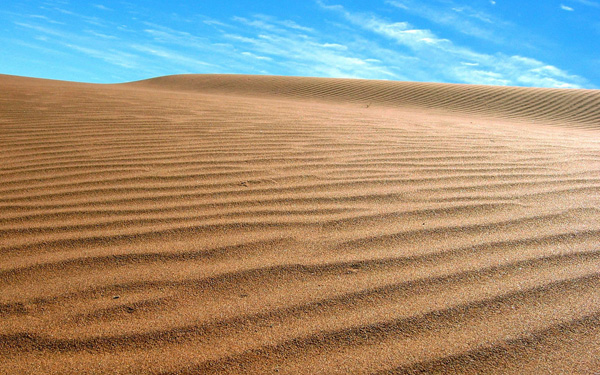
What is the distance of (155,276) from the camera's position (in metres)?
1.77

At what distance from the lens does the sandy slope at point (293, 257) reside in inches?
54.2

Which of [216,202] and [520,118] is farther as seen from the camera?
[520,118]

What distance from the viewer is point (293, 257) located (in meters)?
1.92

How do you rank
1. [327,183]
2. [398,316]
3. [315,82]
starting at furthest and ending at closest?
[315,82], [327,183], [398,316]

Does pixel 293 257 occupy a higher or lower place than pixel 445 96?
lower

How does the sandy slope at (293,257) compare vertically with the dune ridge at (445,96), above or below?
below

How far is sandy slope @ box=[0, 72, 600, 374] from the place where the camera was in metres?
1.38

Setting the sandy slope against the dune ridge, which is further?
the dune ridge

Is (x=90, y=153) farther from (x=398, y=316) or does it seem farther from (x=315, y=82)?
(x=315, y=82)

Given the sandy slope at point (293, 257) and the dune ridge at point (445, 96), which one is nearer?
the sandy slope at point (293, 257)

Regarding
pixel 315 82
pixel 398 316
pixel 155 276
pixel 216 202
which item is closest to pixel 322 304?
pixel 398 316

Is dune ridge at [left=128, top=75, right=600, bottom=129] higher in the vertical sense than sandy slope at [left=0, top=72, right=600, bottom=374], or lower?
higher

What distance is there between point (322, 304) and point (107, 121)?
13.2 feet

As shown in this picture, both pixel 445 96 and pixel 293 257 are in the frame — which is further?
pixel 445 96
